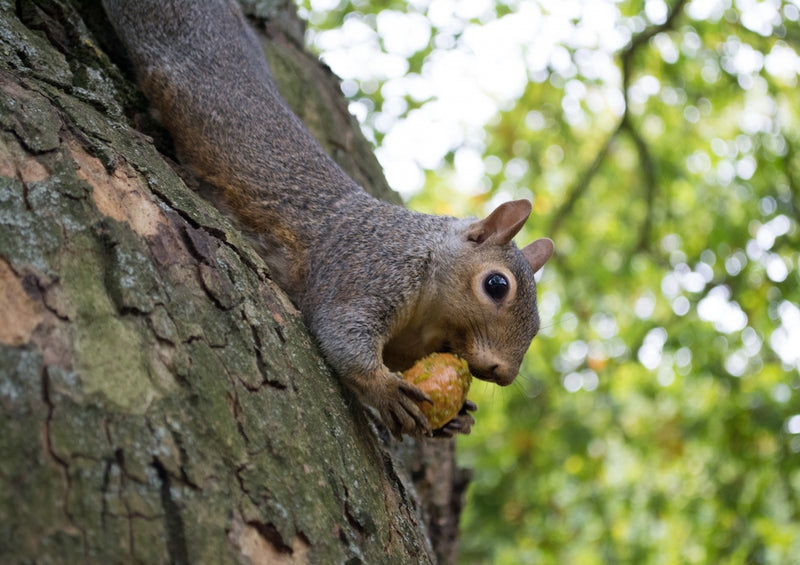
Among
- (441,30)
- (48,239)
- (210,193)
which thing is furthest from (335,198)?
(441,30)

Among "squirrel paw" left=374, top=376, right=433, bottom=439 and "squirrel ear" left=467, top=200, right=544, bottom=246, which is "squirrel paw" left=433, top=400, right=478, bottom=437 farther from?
"squirrel ear" left=467, top=200, right=544, bottom=246

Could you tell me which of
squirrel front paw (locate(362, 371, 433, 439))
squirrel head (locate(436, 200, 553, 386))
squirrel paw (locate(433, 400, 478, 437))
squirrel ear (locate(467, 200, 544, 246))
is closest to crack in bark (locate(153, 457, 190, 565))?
squirrel front paw (locate(362, 371, 433, 439))

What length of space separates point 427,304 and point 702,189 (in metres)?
4.25

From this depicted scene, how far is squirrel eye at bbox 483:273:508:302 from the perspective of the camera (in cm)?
287

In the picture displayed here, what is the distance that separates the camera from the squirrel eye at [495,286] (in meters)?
2.87

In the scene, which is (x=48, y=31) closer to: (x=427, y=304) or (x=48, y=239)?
(x=48, y=239)

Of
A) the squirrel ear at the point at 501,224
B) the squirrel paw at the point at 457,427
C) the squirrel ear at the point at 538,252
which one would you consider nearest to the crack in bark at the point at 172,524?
the squirrel paw at the point at 457,427

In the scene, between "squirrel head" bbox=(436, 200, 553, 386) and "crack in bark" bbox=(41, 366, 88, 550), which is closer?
"crack in bark" bbox=(41, 366, 88, 550)

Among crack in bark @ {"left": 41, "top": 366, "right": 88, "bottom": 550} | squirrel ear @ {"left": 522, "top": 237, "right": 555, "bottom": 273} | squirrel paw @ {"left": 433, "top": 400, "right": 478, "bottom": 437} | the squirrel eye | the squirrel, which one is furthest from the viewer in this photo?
squirrel ear @ {"left": 522, "top": 237, "right": 555, "bottom": 273}

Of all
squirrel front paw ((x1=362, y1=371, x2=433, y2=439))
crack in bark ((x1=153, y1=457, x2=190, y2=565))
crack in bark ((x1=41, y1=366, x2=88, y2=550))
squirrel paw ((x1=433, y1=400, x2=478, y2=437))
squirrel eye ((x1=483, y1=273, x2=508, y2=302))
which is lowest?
squirrel paw ((x1=433, y1=400, x2=478, y2=437))

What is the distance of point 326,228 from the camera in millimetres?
2957

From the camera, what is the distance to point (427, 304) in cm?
286

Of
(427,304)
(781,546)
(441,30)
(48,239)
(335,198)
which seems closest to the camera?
(48,239)

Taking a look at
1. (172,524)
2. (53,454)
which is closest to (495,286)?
(172,524)
